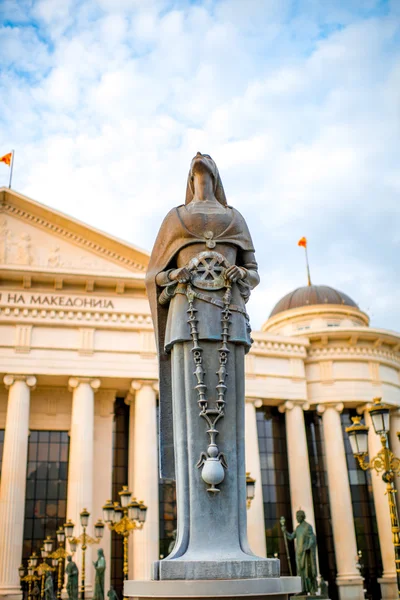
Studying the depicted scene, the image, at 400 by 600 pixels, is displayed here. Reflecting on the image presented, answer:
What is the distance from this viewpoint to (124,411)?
37.1 m

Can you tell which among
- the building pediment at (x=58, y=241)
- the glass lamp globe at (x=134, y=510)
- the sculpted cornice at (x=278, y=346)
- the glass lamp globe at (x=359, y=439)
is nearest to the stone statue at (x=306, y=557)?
the glass lamp globe at (x=359, y=439)

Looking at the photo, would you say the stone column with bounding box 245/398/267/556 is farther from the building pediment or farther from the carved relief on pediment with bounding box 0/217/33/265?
the carved relief on pediment with bounding box 0/217/33/265

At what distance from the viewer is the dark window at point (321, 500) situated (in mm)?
36781

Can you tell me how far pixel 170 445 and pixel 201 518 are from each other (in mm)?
1151

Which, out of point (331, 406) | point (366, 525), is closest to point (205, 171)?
point (331, 406)

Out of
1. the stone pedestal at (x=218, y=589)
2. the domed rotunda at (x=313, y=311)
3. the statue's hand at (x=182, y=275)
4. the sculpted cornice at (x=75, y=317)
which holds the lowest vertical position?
the stone pedestal at (x=218, y=589)

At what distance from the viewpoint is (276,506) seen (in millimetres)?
37031

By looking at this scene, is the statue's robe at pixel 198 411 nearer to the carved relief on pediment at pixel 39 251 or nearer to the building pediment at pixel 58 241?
the carved relief on pediment at pixel 39 251

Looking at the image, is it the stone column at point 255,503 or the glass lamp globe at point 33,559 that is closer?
the glass lamp globe at point 33,559

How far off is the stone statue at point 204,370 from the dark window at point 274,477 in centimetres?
3182

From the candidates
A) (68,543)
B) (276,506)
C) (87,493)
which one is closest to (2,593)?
(68,543)

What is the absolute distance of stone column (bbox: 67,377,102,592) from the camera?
99.7 feet

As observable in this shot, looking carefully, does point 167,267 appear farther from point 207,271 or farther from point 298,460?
point 298,460

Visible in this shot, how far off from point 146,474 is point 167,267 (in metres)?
26.6
